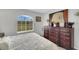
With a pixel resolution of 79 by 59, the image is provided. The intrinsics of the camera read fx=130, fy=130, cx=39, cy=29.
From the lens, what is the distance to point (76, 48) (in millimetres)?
1735

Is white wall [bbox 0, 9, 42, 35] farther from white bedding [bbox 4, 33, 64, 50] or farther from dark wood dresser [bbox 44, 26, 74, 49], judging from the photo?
dark wood dresser [bbox 44, 26, 74, 49]

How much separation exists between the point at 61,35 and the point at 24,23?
0.53m

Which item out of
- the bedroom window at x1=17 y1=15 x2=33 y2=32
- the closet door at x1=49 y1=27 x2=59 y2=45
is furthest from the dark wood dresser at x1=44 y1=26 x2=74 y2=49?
the bedroom window at x1=17 y1=15 x2=33 y2=32

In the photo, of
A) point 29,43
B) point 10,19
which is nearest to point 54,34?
point 29,43

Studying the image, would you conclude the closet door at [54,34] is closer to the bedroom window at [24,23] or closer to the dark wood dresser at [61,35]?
the dark wood dresser at [61,35]

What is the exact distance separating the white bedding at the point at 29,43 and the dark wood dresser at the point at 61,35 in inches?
2.7

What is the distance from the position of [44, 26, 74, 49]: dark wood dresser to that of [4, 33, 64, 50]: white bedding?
0.23ft

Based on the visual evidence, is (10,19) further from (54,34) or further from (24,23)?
(54,34)

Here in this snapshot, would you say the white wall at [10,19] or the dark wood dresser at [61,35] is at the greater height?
the white wall at [10,19]

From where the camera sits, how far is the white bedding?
5.65 feet

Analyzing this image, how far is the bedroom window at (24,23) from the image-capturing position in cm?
175

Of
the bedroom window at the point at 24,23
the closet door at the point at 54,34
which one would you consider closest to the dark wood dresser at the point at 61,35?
the closet door at the point at 54,34
